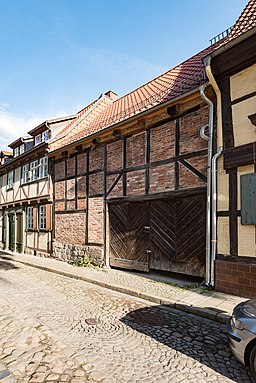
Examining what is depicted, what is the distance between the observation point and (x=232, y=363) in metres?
3.14

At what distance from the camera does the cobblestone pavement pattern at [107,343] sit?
2.90m

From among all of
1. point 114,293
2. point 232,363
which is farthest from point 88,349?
point 114,293

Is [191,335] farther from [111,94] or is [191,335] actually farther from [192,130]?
[111,94]

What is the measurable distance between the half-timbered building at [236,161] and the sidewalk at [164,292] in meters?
0.51

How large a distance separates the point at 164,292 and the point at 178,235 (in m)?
1.70

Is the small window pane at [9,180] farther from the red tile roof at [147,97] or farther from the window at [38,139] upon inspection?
the red tile roof at [147,97]

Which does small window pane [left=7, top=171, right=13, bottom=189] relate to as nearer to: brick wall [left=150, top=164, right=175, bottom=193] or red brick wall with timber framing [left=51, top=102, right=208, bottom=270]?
red brick wall with timber framing [left=51, top=102, right=208, bottom=270]

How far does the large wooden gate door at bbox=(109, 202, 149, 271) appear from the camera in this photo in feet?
26.2

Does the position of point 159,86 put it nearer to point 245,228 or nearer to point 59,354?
point 245,228

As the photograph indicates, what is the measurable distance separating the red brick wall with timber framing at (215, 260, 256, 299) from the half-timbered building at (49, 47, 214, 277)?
2.44ft

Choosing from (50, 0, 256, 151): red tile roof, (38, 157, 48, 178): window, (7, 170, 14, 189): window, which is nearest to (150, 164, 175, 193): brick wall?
(50, 0, 256, 151): red tile roof

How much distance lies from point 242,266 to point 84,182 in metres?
6.65

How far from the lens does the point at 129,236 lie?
27.5 ft

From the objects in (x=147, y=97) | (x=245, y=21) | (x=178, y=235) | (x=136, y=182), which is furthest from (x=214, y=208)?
(x=147, y=97)
